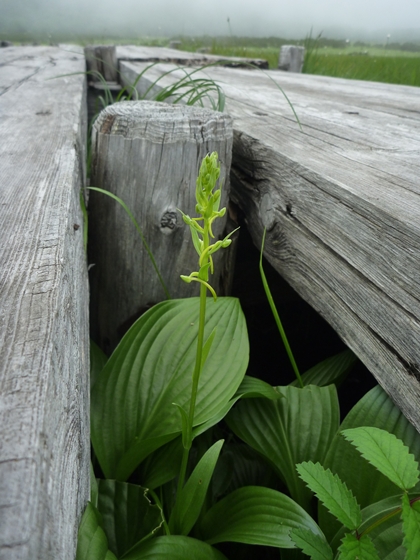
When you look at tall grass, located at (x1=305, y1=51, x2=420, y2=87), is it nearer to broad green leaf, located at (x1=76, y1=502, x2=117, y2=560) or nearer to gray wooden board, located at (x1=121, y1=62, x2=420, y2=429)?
gray wooden board, located at (x1=121, y1=62, x2=420, y2=429)

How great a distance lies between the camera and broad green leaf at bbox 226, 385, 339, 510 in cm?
86

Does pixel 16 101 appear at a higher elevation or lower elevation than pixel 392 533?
higher

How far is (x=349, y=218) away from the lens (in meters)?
0.78

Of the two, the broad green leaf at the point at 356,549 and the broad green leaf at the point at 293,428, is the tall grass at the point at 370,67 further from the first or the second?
the broad green leaf at the point at 356,549

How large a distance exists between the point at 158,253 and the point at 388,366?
24.9 inches

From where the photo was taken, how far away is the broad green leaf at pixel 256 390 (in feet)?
2.84

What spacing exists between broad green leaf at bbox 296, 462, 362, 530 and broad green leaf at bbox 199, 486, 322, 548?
17cm

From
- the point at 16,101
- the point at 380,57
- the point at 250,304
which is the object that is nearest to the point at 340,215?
the point at 250,304

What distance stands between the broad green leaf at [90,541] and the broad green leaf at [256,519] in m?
0.22

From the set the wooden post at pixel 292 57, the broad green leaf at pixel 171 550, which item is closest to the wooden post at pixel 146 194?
the broad green leaf at pixel 171 550

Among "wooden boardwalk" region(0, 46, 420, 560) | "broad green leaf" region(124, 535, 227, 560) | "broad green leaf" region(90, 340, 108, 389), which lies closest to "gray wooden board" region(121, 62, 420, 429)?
"wooden boardwalk" region(0, 46, 420, 560)

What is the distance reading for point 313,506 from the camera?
2.97 ft

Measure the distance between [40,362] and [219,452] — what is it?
1.50 feet

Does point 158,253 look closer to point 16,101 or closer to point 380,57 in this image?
point 16,101
